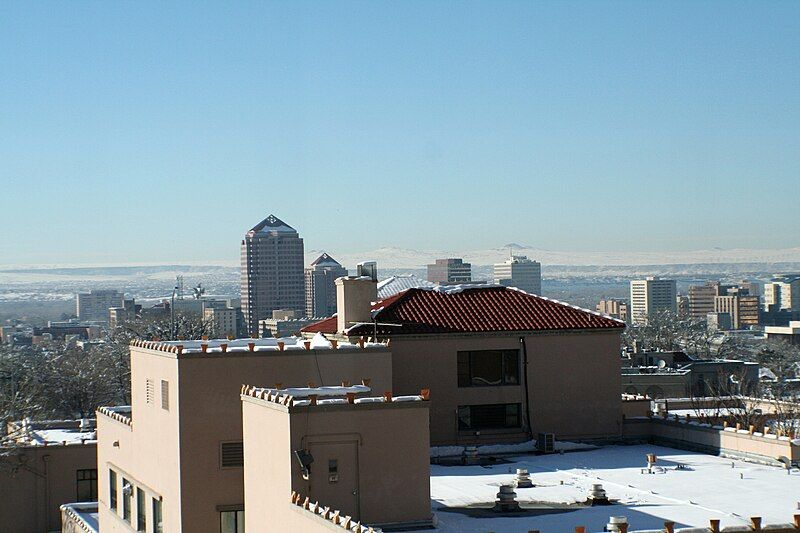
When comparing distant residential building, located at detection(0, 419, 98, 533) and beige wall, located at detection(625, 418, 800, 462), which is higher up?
beige wall, located at detection(625, 418, 800, 462)

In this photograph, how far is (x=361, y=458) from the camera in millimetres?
23297

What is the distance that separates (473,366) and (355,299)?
415cm

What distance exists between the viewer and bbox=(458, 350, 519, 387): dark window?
125ft

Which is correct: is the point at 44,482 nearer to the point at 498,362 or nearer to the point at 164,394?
the point at 498,362

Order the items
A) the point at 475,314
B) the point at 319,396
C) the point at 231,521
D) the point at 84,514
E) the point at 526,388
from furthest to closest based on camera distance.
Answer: the point at 84,514
the point at 475,314
the point at 526,388
the point at 231,521
the point at 319,396

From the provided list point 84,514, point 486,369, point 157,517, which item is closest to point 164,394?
point 157,517

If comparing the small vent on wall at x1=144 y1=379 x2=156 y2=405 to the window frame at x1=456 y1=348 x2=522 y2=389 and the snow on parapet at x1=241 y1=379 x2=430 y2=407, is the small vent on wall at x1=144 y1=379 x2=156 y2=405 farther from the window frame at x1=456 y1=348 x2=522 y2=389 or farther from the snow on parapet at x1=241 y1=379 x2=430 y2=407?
the window frame at x1=456 y1=348 x2=522 y2=389

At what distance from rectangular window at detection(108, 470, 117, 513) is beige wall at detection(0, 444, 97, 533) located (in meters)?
11.6

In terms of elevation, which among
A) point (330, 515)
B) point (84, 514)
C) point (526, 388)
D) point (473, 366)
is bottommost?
point (84, 514)

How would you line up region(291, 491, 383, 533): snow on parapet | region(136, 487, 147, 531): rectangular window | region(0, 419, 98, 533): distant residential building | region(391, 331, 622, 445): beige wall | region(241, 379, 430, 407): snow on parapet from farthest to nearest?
region(0, 419, 98, 533): distant residential building, region(391, 331, 622, 445): beige wall, region(136, 487, 147, 531): rectangular window, region(241, 379, 430, 407): snow on parapet, region(291, 491, 383, 533): snow on parapet

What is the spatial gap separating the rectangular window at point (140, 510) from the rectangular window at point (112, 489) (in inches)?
136

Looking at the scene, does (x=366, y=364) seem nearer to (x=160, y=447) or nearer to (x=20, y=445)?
(x=160, y=447)

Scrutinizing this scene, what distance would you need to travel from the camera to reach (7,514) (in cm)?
4903

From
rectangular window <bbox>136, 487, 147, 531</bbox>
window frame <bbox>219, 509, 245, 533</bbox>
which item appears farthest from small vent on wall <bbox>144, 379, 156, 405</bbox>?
window frame <bbox>219, 509, 245, 533</bbox>
